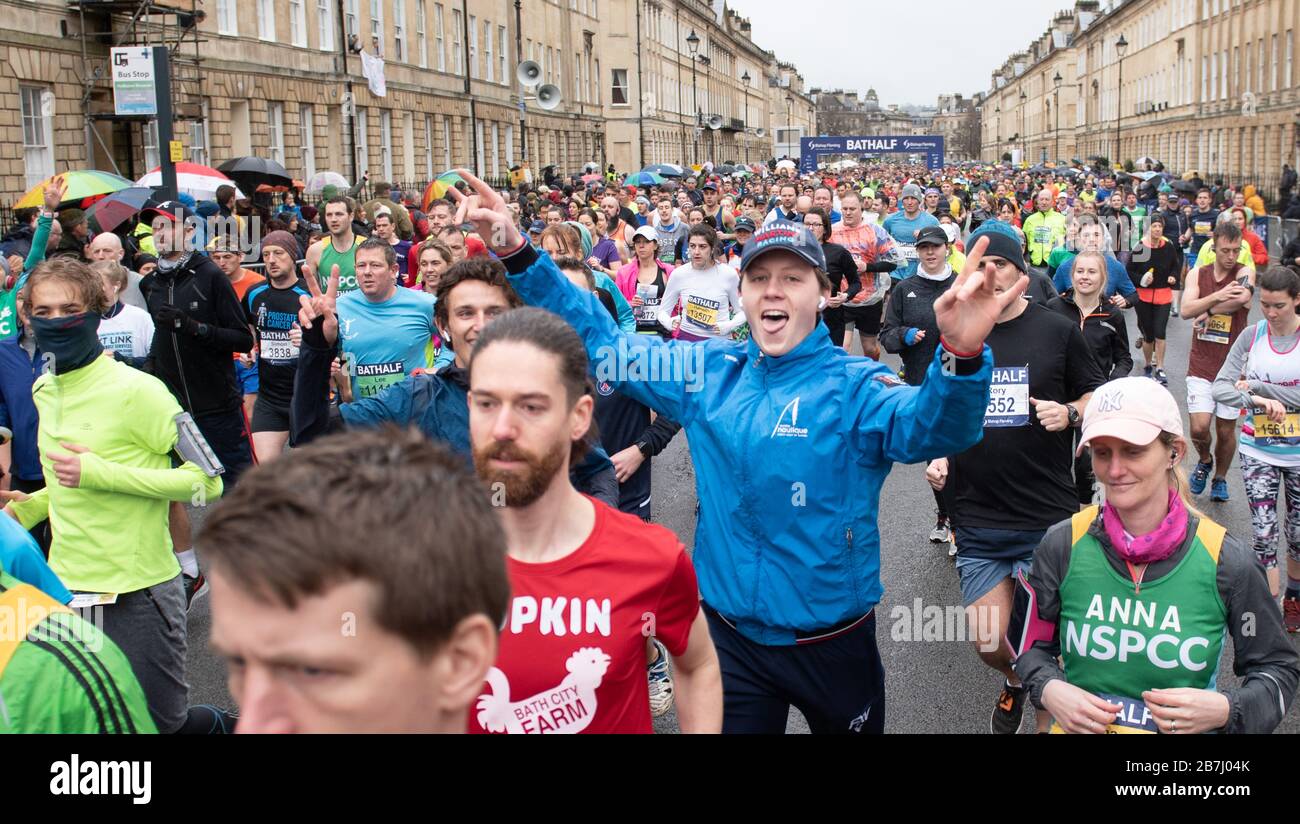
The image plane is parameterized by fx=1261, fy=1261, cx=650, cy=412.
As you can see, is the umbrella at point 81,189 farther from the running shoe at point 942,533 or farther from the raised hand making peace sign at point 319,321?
the raised hand making peace sign at point 319,321

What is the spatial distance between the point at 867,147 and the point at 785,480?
82.3m

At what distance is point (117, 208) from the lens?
49.9 ft

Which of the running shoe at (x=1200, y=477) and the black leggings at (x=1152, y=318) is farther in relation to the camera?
the black leggings at (x=1152, y=318)

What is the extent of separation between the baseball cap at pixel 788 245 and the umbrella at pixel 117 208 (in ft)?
41.5

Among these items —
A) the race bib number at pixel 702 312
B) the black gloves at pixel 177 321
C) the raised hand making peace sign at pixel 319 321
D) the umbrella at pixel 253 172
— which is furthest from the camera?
the umbrella at pixel 253 172

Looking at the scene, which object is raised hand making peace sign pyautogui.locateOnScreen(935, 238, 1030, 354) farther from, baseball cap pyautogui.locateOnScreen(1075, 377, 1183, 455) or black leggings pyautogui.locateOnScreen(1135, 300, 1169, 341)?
black leggings pyautogui.locateOnScreen(1135, 300, 1169, 341)

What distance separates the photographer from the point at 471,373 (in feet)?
9.04

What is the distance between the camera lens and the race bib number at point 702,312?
9805 millimetres

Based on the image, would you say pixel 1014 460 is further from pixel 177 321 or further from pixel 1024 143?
pixel 1024 143

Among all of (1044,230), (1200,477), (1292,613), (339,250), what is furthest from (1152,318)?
(339,250)

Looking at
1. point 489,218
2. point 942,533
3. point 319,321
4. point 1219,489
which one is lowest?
point 942,533

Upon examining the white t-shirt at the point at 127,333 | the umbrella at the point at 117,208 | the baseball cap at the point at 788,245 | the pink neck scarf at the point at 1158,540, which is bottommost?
the pink neck scarf at the point at 1158,540

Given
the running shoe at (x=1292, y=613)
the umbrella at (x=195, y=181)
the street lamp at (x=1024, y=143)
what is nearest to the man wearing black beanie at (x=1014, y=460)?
the running shoe at (x=1292, y=613)
